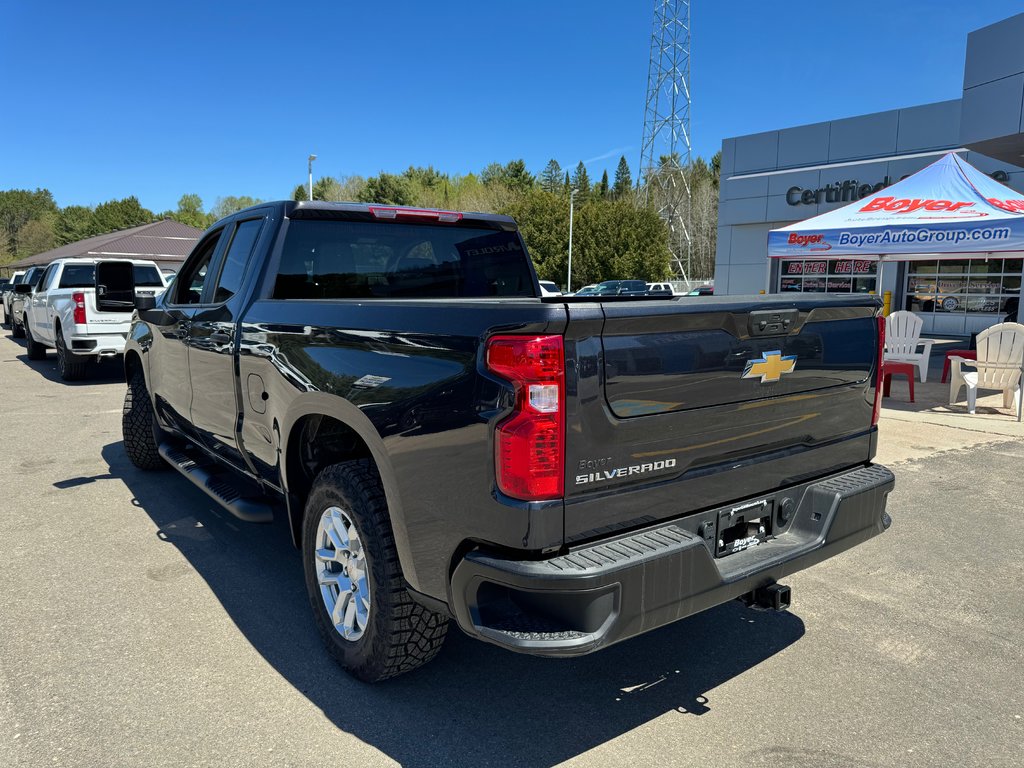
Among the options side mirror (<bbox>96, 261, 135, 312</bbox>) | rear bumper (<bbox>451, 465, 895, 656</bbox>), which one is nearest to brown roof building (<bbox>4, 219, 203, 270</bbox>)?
side mirror (<bbox>96, 261, 135, 312</bbox>)

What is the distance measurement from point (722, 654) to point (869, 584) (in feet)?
4.34

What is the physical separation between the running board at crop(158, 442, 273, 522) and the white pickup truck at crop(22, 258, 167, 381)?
18.7 ft

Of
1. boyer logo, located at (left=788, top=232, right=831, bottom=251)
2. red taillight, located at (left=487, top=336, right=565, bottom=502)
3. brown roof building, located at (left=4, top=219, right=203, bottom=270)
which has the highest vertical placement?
brown roof building, located at (left=4, top=219, right=203, bottom=270)

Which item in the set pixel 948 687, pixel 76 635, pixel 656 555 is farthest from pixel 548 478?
pixel 76 635

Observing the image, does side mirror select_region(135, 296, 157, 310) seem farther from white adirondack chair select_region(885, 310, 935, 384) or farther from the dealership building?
the dealership building

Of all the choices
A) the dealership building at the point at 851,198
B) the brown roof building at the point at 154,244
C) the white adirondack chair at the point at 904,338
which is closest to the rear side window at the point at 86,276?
the white adirondack chair at the point at 904,338

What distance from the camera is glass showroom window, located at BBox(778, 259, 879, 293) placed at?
83.5ft

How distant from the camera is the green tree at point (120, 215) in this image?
103 meters

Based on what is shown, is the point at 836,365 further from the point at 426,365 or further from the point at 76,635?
the point at 76,635

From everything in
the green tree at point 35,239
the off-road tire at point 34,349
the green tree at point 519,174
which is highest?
the green tree at point 519,174

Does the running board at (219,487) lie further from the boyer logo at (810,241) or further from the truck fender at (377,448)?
the boyer logo at (810,241)

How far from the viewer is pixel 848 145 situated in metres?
24.4

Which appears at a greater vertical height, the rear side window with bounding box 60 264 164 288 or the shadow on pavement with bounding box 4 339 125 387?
the rear side window with bounding box 60 264 164 288

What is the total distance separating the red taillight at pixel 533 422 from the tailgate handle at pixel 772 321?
85 centimetres
